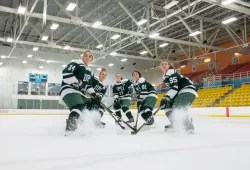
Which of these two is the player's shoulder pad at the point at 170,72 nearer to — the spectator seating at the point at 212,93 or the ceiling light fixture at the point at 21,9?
the ceiling light fixture at the point at 21,9

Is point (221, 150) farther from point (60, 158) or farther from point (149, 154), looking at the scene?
point (60, 158)

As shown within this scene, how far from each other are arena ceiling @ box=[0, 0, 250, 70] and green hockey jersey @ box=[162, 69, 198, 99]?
5.95 meters

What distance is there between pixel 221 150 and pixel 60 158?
137 centimetres

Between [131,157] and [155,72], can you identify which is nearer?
[131,157]

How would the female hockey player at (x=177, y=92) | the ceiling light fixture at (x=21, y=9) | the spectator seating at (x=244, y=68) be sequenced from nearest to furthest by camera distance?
the female hockey player at (x=177, y=92) < the ceiling light fixture at (x=21, y=9) < the spectator seating at (x=244, y=68)

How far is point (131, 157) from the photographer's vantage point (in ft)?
6.12

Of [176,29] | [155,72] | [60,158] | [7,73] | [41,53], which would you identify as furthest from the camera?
[155,72]

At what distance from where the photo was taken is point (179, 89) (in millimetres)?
3840

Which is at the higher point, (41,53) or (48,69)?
(41,53)

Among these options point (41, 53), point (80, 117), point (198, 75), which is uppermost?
point (41, 53)

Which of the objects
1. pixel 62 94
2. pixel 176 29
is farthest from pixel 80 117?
pixel 176 29

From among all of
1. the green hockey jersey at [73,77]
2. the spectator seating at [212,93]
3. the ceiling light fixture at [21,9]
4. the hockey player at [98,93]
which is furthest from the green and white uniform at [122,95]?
the spectator seating at [212,93]

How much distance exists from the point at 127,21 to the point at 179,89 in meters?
12.0

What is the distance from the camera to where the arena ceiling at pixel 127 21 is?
1034cm
